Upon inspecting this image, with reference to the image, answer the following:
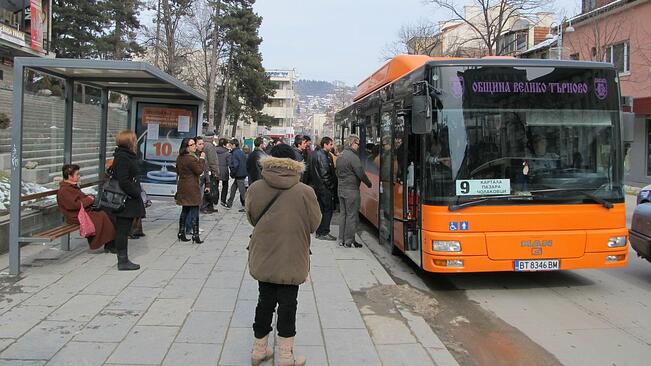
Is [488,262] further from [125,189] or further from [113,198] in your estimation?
[113,198]

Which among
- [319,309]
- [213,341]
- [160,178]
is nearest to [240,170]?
[160,178]

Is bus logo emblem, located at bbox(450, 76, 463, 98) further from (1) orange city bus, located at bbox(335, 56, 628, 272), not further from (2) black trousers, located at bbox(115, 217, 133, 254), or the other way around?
(2) black trousers, located at bbox(115, 217, 133, 254)

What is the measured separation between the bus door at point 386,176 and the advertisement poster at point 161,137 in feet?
13.0

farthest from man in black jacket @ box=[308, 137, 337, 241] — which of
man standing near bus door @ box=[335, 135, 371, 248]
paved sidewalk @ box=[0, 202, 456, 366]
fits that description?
paved sidewalk @ box=[0, 202, 456, 366]

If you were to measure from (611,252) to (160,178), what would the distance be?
8.03m

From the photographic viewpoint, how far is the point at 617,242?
630 centimetres

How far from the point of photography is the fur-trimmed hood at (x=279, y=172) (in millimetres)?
3797

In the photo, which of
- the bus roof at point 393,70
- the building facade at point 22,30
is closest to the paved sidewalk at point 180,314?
the bus roof at point 393,70

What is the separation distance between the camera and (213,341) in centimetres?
452

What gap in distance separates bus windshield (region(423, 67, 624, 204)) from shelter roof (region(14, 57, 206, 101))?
3.75 meters

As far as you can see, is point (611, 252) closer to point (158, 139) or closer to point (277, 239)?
point (277, 239)

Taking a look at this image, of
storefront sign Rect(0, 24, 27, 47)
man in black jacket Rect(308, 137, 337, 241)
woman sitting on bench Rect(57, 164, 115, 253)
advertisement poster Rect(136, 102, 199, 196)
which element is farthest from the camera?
storefront sign Rect(0, 24, 27, 47)

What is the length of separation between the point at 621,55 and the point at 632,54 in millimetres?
1101

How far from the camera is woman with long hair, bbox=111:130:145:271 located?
6664 mm
